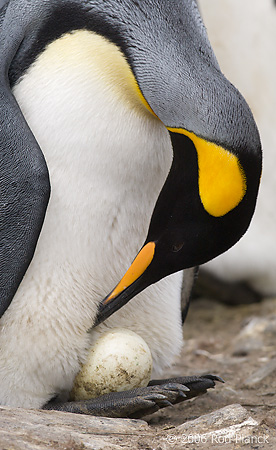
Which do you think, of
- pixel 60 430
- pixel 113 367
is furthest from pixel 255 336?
pixel 60 430

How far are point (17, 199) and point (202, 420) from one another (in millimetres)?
1029

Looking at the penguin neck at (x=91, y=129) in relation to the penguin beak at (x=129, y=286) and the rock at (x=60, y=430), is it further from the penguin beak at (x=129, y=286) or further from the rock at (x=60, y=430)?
the rock at (x=60, y=430)

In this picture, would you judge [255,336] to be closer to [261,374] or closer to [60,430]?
[261,374]

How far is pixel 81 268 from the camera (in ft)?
9.80

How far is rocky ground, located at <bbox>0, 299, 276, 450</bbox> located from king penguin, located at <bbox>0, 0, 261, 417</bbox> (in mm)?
216

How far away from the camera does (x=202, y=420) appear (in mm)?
2676

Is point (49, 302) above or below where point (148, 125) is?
below

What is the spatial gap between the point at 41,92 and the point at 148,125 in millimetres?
436

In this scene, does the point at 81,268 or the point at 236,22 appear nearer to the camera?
the point at 81,268

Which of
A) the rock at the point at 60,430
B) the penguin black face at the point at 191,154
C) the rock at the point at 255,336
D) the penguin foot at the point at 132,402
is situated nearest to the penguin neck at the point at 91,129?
the penguin black face at the point at 191,154

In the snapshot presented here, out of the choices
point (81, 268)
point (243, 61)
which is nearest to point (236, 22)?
point (243, 61)

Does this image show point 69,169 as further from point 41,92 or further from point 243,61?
point 243,61

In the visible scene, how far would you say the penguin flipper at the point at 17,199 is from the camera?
280 centimetres

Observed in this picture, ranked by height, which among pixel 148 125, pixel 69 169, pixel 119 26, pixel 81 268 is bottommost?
pixel 81 268
